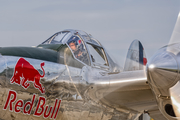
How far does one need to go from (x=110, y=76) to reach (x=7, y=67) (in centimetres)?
279

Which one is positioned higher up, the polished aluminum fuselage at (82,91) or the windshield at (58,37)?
the windshield at (58,37)

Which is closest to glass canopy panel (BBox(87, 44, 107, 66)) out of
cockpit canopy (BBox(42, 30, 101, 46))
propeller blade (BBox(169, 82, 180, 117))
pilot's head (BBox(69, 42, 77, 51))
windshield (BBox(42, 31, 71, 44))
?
cockpit canopy (BBox(42, 30, 101, 46))

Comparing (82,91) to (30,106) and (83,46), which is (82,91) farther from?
(30,106)

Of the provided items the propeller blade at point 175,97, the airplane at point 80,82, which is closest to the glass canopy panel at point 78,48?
the airplane at point 80,82

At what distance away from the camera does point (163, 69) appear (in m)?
5.11

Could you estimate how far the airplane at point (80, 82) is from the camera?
→ 538cm

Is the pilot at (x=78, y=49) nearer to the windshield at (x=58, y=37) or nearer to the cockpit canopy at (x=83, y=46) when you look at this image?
the cockpit canopy at (x=83, y=46)

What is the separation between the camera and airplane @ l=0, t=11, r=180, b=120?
5375 millimetres

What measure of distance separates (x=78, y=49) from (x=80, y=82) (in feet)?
3.20

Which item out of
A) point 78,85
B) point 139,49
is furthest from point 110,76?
point 139,49

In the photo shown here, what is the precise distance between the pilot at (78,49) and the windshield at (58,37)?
25cm

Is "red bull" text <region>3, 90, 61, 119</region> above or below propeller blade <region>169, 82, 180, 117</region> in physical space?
below

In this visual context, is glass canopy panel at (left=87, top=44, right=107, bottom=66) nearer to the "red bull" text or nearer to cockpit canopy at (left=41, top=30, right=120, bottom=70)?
cockpit canopy at (left=41, top=30, right=120, bottom=70)

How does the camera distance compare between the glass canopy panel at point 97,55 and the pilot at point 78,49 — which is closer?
the pilot at point 78,49
